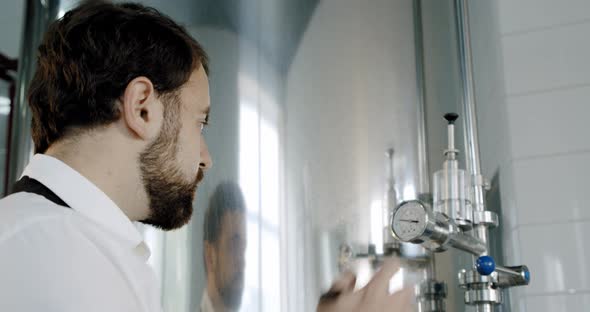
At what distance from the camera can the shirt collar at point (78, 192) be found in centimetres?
65

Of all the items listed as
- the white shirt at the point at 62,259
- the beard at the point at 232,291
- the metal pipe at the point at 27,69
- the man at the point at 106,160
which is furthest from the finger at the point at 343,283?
the metal pipe at the point at 27,69

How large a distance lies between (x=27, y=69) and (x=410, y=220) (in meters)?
0.75

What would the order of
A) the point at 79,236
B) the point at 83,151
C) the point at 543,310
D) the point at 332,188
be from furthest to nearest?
the point at 543,310 → the point at 332,188 → the point at 83,151 → the point at 79,236

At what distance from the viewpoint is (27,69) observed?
118 centimetres

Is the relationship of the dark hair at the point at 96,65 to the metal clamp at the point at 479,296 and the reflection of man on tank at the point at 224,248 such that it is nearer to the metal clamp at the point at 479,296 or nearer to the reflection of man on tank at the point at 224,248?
the reflection of man on tank at the point at 224,248

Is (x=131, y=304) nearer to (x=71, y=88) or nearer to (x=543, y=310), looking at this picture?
(x=71, y=88)

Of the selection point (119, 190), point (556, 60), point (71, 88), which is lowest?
point (119, 190)

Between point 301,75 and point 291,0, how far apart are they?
0.11 m

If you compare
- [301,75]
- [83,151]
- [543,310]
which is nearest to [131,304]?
[83,151]

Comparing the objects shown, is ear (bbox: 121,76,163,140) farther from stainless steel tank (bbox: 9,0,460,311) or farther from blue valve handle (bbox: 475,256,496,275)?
blue valve handle (bbox: 475,256,496,275)

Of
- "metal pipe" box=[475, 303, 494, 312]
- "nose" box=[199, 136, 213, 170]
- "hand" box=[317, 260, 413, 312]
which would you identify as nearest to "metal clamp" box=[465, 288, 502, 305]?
"metal pipe" box=[475, 303, 494, 312]

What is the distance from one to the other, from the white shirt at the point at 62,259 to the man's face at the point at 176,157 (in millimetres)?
104

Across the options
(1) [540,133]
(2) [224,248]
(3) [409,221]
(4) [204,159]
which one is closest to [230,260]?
(2) [224,248]

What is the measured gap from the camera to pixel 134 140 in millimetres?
721
